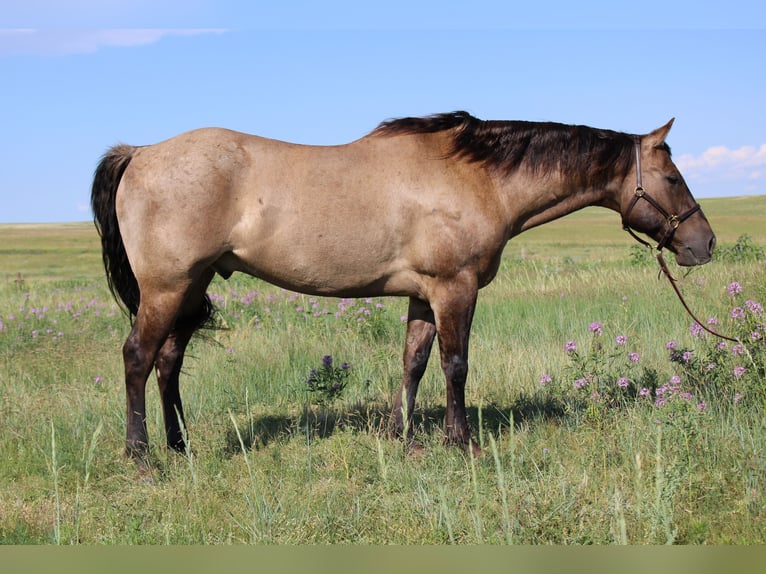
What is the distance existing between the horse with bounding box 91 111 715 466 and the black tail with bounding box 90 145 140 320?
11mm

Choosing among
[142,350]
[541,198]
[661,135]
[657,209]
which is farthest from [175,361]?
[661,135]

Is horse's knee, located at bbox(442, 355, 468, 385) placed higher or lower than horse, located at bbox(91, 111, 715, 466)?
lower

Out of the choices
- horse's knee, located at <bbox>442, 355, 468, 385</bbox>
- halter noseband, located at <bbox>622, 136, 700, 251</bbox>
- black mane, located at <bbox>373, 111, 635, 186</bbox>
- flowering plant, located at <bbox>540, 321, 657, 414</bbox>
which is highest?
black mane, located at <bbox>373, 111, 635, 186</bbox>

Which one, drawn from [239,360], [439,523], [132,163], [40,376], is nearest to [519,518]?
[439,523]

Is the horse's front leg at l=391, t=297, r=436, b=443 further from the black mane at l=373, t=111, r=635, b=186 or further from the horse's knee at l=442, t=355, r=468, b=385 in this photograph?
the black mane at l=373, t=111, r=635, b=186

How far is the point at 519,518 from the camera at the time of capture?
150 inches

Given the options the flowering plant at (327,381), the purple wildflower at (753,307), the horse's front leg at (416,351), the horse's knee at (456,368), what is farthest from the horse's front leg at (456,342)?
the purple wildflower at (753,307)

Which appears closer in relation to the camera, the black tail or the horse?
the horse

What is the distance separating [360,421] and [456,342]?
1348mm

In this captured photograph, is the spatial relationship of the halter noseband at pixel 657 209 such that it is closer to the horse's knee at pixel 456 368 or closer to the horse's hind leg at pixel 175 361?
the horse's knee at pixel 456 368

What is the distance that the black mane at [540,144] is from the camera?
572cm

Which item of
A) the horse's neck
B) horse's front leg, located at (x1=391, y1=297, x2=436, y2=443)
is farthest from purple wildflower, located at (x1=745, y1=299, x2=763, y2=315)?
horse's front leg, located at (x1=391, y1=297, x2=436, y2=443)

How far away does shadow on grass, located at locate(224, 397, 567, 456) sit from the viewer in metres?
5.84

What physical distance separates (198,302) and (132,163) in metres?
1.24
